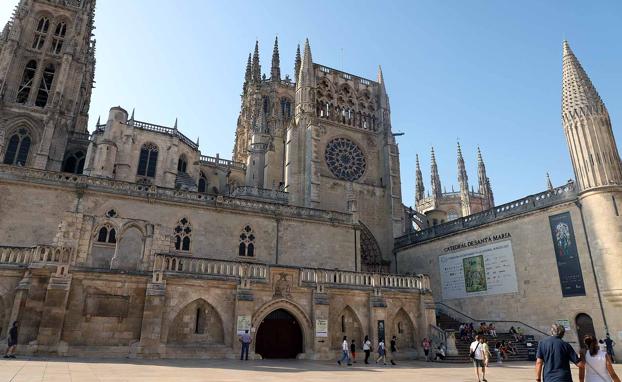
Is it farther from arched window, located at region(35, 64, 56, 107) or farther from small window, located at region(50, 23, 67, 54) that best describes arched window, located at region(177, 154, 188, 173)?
small window, located at region(50, 23, 67, 54)

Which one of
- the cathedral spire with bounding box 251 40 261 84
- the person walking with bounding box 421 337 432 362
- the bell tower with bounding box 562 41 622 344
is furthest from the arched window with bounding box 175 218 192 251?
the cathedral spire with bounding box 251 40 261 84

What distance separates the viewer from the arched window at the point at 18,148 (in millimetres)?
32188

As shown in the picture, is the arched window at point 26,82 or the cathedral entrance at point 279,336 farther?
the arched window at point 26,82

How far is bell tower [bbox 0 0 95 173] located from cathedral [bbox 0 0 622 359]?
0.51ft

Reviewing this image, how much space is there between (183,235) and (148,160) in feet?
42.6

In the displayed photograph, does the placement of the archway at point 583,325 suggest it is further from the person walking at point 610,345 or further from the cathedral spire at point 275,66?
the cathedral spire at point 275,66

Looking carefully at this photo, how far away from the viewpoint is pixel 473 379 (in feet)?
39.7

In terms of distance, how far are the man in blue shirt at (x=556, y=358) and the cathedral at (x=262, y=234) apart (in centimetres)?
1296

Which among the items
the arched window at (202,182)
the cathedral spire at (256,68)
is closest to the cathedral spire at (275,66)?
the cathedral spire at (256,68)

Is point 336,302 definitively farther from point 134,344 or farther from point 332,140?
point 332,140

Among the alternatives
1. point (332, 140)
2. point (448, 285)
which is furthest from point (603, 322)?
point (332, 140)

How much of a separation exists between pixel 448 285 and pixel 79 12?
139ft

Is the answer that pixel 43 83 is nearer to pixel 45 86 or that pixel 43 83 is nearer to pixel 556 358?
pixel 45 86

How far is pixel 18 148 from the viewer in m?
32.7
